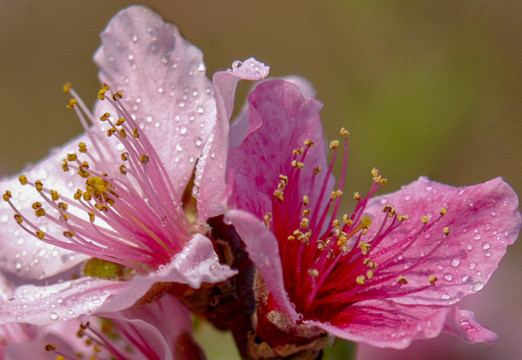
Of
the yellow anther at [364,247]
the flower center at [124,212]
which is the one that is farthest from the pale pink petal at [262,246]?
the flower center at [124,212]

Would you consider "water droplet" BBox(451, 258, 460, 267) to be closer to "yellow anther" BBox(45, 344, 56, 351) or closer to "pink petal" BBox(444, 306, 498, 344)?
"pink petal" BBox(444, 306, 498, 344)

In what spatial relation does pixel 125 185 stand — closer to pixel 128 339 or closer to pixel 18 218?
pixel 18 218

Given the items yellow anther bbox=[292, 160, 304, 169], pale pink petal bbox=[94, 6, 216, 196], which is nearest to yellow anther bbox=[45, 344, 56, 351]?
pale pink petal bbox=[94, 6, 216, 196]

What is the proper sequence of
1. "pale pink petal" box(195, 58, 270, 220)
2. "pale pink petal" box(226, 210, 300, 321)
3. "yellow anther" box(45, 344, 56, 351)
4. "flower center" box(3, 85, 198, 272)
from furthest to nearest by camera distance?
"yellow anther" box(45, 344, 56, 351) → "flower center" box(3, 85, 198, 272) → "pale pink petal" box(195, 58, 270, 220) → "pale pink petal" box(226, 210, 300, 321)

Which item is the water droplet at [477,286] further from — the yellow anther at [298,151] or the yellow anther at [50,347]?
the yellow anther at [50,347]

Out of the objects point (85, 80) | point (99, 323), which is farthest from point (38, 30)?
point (99, 323)

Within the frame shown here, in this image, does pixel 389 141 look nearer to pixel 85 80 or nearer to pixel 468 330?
pixel 468 330
